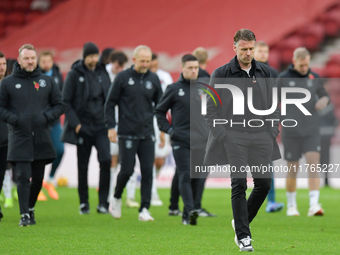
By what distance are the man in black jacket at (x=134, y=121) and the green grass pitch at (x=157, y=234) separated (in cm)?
49

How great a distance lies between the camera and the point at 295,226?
7.42 meters

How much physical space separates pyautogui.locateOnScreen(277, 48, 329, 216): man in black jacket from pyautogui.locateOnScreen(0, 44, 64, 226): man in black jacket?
132 inches

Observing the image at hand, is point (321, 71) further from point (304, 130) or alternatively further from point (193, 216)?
point (193, 216)

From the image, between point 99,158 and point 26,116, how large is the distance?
6.08 ft

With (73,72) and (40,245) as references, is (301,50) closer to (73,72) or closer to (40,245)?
(73,72)

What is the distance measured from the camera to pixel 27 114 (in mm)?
7059

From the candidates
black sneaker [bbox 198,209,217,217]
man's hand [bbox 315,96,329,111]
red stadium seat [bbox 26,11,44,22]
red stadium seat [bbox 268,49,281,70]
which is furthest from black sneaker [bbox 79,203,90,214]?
red stadium seat [bbox 26,11,44,22]

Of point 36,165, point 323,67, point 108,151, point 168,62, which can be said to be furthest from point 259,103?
point 323,67

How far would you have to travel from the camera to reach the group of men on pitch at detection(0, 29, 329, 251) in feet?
17.8

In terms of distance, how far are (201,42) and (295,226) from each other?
10.3 m

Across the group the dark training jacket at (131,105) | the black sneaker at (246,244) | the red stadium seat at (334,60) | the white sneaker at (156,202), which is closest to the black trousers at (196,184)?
the dark training jacket at (131,105)

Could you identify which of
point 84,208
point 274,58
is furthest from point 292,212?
point 274,58

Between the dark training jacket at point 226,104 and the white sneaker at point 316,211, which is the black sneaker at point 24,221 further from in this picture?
the white sneaker at point 316,211

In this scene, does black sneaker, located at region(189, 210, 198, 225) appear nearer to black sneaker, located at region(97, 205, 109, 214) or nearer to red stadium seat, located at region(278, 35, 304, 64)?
black sneaker, located at region(97, 205, 109, 214)
